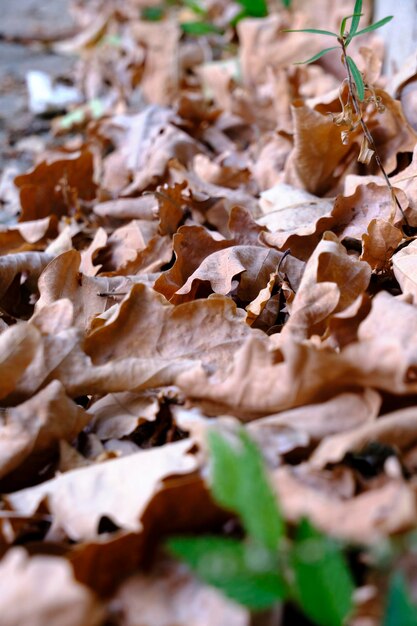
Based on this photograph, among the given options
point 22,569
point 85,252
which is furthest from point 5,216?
point 22,569

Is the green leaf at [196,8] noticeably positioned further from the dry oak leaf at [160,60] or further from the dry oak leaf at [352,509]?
the dry oak leaf at [352,509]

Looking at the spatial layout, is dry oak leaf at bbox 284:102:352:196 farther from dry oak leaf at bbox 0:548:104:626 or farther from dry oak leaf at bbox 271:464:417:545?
dry oak leaf at bbox 0:548:104:626

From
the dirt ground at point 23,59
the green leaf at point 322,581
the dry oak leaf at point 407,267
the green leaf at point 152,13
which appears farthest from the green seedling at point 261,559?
the green leaf at point 152,13

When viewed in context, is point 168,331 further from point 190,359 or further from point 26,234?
point 26,234

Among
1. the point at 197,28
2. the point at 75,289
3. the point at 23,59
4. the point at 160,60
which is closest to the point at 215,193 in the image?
the point at 75,289

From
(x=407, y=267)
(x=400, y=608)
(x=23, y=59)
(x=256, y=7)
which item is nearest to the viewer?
(x=400, y=608)

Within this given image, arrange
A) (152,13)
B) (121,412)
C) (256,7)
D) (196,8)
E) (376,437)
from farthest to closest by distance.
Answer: (152,13)
(196,8)
(256,7)
(121,412)
(376,437)

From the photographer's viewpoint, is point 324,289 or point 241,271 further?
point 241,271

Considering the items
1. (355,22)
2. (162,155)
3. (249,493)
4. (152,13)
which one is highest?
(355,22)
